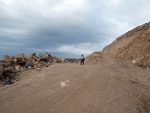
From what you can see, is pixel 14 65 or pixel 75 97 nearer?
pixel 75 97

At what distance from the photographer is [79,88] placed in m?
6.46

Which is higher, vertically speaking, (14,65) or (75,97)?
(14,65)

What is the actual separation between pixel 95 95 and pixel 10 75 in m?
6.58

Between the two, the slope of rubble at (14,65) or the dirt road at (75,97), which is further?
the slope of rubble at (14,65)

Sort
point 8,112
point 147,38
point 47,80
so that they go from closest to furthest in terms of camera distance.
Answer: point 8,112 < point 47,80 < point 147,38

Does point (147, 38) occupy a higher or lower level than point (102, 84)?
higher

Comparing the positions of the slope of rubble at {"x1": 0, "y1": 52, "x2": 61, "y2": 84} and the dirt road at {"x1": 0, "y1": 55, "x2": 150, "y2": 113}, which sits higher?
the slope of rubble at {"x1": 0, "y1": 52, "x2": 61, "y2": 84}

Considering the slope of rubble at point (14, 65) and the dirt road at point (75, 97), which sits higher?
the slope of rubble at point (14, 65)

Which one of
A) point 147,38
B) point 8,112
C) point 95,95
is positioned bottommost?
point 8,112

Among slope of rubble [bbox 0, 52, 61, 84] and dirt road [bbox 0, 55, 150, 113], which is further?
slope of rubble [bbox 0, 52, 61, 84]

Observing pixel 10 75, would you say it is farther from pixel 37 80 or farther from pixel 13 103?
pixel 13 103

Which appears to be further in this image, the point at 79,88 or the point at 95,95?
the point at 79,88

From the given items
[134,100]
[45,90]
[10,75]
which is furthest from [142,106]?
[10,75]

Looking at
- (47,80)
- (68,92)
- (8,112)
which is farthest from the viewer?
(47,80)
